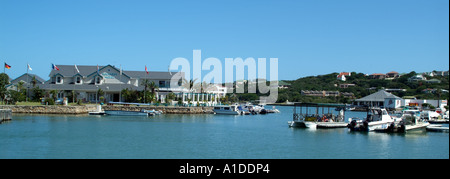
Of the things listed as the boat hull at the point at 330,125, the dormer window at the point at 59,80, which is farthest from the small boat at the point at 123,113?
the boat hull at the point at 330,125

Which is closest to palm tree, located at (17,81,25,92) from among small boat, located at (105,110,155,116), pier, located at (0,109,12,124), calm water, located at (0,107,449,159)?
small boat, located at (105,110,155,116)

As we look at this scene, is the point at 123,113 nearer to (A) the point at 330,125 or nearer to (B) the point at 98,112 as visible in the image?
(B) the point at 98,112

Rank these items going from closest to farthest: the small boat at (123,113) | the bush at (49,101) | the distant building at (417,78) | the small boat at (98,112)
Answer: the small boat at (98,112) → the small boat at (123,113) → the bush at (49,101) → the distant building at (417,78)

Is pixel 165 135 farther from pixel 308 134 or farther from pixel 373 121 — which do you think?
pixel 373 121

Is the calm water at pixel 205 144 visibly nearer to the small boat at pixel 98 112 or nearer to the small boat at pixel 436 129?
the small boat at pixel 436 129

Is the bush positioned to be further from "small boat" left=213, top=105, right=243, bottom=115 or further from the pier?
"small boat" left=213, top=105, right=243, bottom=115

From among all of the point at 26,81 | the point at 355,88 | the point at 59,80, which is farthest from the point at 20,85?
the point at 355,88

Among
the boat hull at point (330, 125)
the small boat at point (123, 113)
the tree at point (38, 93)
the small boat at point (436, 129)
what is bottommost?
the small boat at point (436, 129)

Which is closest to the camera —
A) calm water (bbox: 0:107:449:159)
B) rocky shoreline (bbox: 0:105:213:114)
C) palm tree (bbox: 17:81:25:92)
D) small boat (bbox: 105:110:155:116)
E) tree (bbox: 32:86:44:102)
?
calm water (bbox: 0:107:449:159)

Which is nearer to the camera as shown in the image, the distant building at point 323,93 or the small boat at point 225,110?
the small boat at point 225,110

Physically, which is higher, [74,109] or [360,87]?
[360,87]

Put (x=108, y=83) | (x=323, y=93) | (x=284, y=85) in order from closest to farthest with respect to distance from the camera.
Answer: (x=108, y=83) < (x=323, y=93) < (x=284, y=85)

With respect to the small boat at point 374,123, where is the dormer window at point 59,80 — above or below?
above

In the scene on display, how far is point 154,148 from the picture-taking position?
2772cm
